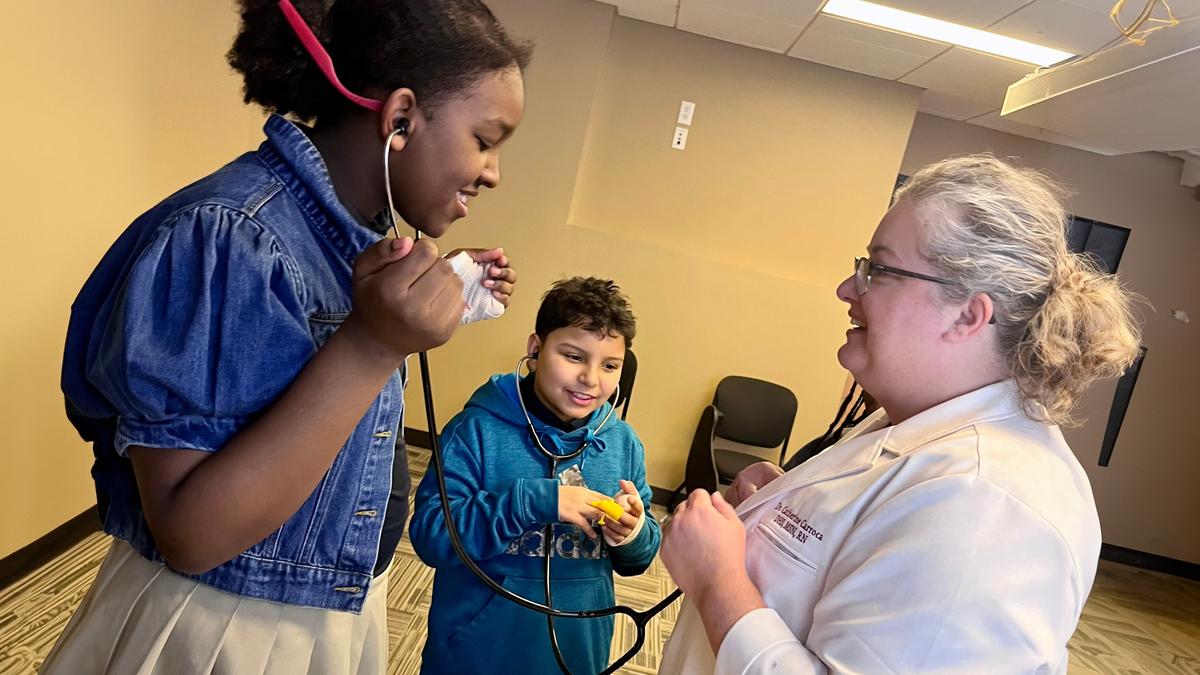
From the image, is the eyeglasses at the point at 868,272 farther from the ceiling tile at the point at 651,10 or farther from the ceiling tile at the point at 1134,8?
the ceiling tile at the point at 651,10

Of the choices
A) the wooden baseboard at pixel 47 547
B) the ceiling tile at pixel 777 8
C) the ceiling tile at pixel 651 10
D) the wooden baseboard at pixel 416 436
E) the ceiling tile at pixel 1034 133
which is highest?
the ceiling tile at pixel 777 8

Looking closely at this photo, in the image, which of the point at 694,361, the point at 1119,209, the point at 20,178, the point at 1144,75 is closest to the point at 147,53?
the point at 20,178

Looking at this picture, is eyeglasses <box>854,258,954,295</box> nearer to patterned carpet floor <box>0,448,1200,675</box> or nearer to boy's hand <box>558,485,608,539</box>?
boy's hand <box>558,485,608,539</box>

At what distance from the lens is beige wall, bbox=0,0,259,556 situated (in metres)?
2.15

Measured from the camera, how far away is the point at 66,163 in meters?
2.35

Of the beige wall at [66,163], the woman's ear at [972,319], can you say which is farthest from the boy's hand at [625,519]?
the beige wall at [66,163]

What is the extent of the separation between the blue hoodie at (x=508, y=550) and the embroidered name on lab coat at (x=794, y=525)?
1.57ft

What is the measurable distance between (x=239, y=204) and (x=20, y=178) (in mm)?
1990

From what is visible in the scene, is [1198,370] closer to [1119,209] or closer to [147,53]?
[1119,209]

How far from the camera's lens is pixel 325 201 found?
0.78 m

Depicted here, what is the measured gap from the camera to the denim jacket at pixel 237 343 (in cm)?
65

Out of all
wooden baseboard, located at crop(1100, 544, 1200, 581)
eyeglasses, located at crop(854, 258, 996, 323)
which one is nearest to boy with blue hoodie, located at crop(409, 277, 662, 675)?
eyeglasses, located at crop(854, 258, 996, 323)

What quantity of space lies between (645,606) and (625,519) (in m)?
2.23

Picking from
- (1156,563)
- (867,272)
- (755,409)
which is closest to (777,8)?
(755,409)
